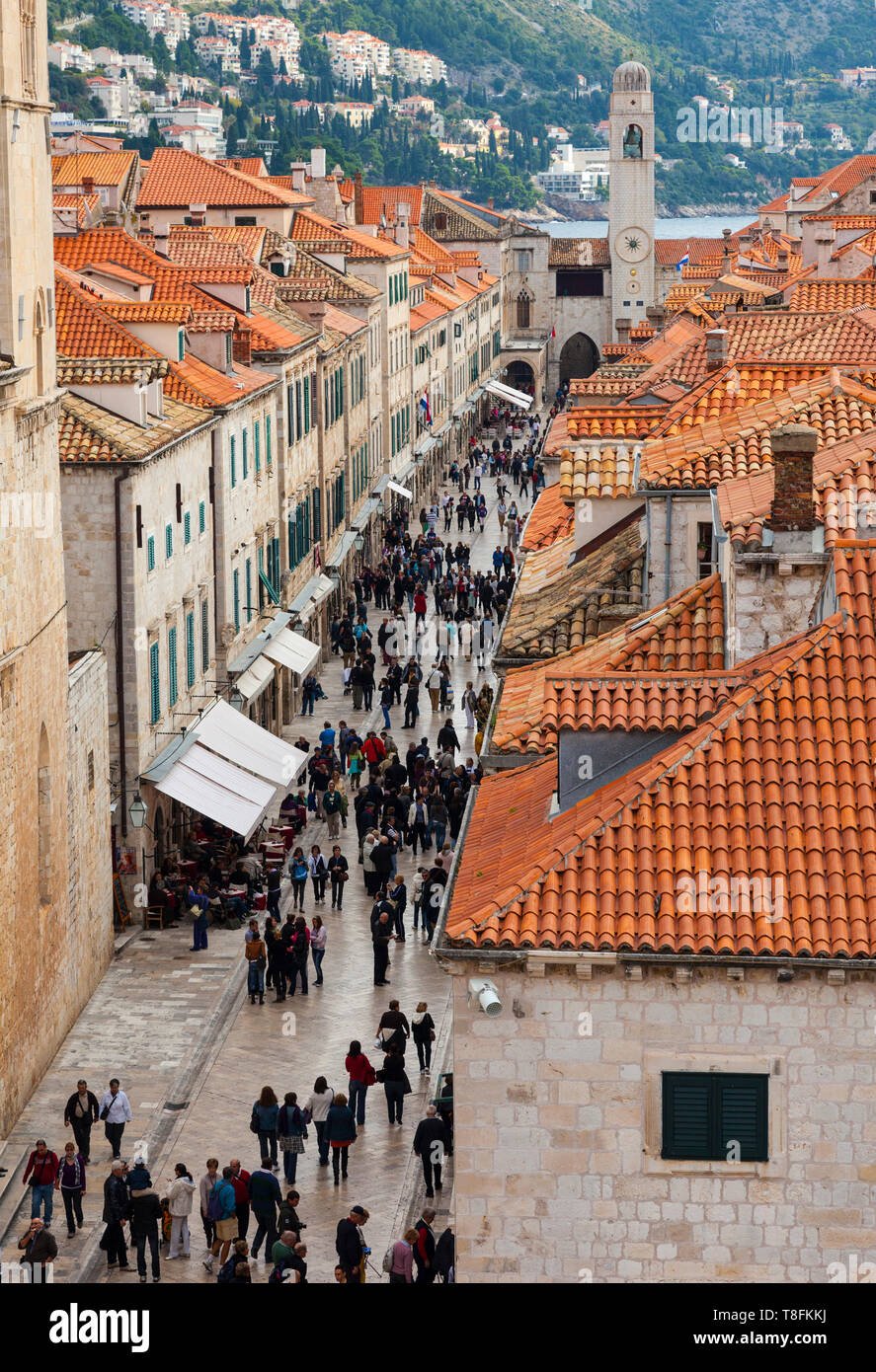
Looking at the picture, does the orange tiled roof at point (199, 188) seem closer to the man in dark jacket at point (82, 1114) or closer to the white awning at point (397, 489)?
the white awning at point (397, 489)

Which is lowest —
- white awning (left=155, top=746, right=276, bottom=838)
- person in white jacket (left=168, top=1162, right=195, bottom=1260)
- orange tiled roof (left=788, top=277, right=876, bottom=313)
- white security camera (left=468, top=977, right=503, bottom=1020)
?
person in white jacket (left=168, top=1162, right=195, bottom=1260)

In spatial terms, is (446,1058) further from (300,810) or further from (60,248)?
(60,248)

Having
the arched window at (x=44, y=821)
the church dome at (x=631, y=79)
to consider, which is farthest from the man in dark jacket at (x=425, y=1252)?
the church dome at (x=631, y=79)

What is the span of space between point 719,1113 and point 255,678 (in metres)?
28.2

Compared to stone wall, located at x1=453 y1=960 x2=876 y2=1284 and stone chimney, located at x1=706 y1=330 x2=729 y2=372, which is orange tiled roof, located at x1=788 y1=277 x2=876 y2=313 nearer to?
stone chimney, located at x1=706 y1=330 x2=729 y2=372

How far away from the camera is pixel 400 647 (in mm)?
53312

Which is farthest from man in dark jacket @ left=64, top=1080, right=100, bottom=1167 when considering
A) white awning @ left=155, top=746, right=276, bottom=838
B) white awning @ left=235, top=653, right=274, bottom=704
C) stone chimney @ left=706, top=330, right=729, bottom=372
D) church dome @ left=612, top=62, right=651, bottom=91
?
church dome @ left=612, top=62, right=651, bottom=91

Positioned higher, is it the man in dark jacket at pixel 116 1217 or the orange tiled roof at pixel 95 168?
the orange tiled roof at pixel 95 168

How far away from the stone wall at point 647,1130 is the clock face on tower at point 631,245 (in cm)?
11925

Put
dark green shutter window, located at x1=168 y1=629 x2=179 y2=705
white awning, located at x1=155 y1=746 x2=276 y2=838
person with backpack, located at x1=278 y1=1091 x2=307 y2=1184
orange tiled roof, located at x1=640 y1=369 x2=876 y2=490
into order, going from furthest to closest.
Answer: dark green shutter window, located at x1=168 y1=629 x2=179 y2=705 → white awning, located at x1=155 y1=746 x2=276 y2=838 → orange tiled roof, located at x1=640 y1=369 x2=876 y2=490 → person with backpack, located at x1=278 y1=1091 x2=307 y2=1184

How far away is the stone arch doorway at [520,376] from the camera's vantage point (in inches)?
4911

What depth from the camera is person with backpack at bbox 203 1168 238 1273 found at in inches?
799

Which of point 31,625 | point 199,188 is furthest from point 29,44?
point 199,188

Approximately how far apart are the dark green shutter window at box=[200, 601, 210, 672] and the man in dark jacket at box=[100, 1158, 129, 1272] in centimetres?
1840
